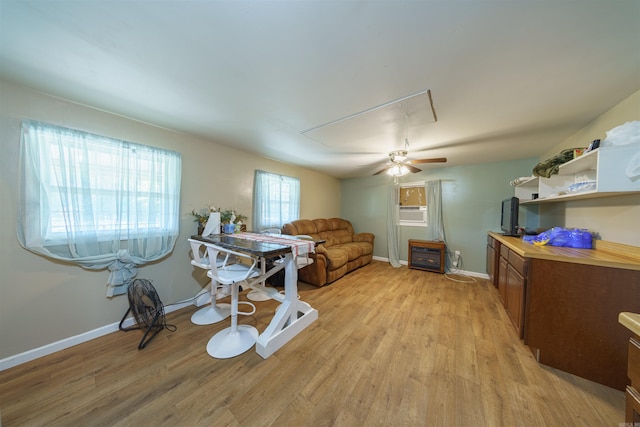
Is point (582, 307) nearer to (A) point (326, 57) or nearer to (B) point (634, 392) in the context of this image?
(B) point (634, 392)

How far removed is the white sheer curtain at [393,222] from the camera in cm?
462

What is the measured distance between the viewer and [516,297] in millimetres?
1971

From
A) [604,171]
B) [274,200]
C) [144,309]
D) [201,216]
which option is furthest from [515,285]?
[144,309]

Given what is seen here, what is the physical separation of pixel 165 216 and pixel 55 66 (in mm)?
1483

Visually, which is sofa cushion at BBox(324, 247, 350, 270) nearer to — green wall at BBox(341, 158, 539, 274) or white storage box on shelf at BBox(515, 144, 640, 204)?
green wall at BBox(341, 158, 539, 274)

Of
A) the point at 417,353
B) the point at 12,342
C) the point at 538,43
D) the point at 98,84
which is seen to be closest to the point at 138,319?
the point at 12,342

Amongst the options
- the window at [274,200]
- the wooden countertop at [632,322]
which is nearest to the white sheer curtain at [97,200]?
the window at [274,200]

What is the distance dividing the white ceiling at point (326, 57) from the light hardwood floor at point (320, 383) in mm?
2301

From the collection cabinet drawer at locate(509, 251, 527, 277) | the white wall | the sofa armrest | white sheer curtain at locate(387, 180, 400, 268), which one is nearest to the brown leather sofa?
the sofa armrest

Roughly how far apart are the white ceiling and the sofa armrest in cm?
314

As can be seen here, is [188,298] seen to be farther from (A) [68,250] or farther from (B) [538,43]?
(B) [538,43]

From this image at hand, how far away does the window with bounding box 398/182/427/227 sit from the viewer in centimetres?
453

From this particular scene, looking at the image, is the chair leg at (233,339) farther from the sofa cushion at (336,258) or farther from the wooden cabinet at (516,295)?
the wooden cabinet at (516,295)

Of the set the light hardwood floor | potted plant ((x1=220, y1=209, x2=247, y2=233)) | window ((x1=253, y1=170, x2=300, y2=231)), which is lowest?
the light hardwood floor
